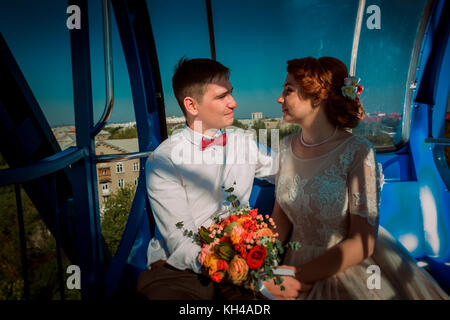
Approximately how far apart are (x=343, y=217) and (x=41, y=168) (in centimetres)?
150

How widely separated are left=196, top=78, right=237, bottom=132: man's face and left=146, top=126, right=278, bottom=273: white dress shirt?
0.50 ft

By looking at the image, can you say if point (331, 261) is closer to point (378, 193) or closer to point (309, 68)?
point (378, 193)

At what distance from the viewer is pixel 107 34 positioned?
1.68 m

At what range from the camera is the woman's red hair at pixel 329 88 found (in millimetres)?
1606

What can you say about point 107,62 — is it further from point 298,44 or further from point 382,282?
point 298,44

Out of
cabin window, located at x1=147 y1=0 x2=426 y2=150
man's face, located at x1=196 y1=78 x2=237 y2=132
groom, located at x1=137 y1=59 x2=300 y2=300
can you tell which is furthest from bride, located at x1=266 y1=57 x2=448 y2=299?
cabin window, located at x1=147 y1=0 x2=426 y2=150

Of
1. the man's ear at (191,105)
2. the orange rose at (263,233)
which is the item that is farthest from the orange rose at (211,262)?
the man's ear at (191,105)

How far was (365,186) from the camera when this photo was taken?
1.41 metres

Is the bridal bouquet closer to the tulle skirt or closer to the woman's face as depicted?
the tulle skirt

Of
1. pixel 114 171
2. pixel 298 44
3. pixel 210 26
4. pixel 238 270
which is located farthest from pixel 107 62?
pixel 114 171

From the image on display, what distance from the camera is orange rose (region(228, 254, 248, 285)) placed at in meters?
1.14

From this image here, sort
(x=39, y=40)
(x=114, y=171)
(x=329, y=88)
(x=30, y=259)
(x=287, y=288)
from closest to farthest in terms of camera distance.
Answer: (x=287, y=288), (x=329, y=88), (x=114, y=171), (x=30, y=259), (x=39, y=40)
